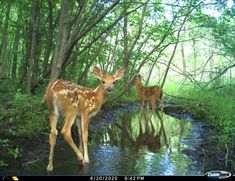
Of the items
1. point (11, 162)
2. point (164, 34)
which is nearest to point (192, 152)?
point (11, 162)

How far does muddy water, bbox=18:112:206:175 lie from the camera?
4.74 metres

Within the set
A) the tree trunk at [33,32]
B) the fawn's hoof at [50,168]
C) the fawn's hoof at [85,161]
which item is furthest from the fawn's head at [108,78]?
the tree trunk at [33,32]

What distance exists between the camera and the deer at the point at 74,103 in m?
4.82

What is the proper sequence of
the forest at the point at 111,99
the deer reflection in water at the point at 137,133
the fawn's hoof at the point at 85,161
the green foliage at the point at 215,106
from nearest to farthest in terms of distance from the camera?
1. the fawn's hoof at the point at 85,161
2. the forest at the point at 111,99
3. the green foliage at the point at 215,106
4. the deer reflection in water at the point at 137,133

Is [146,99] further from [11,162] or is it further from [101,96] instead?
[11,162]

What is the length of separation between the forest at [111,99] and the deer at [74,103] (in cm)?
33

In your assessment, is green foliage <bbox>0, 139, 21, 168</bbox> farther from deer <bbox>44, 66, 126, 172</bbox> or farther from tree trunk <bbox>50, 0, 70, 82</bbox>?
tree trunk <bbox>50, 0, 70, 82</bbox>

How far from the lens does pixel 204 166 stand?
4945 millimetres

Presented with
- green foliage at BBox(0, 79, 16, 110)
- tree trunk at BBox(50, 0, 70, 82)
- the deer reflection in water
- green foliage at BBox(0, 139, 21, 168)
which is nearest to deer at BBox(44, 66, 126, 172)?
green foliage at BBox(0, 139, 21, 168)

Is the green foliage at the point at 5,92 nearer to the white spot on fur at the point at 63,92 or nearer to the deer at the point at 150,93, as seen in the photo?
the white spot on fur at the point at 63,92

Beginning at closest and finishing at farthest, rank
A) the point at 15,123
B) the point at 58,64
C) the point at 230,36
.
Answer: the point at 15,123 < the point at 58,64 < the point at 230,36

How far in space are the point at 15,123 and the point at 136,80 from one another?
5.47 meters

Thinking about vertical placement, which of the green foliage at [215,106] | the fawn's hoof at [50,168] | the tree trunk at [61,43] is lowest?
the fawn's hoof at [50,168]

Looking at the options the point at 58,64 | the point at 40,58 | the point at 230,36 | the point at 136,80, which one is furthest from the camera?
the point at 136,80
